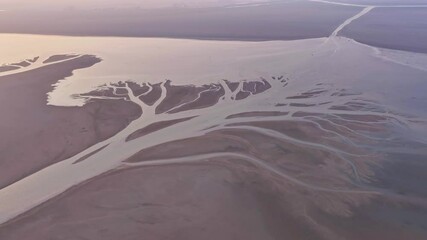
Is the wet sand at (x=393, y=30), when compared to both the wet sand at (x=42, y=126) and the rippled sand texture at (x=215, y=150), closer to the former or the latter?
the rippled sand texture at (x=215, y=150)

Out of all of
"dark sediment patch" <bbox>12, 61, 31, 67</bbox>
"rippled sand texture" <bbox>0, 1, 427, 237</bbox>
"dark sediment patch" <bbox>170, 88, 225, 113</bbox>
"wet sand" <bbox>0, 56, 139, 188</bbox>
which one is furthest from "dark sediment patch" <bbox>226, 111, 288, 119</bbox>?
"dark sediment patch" <bbox>12, 61, 31, 67</bbox>

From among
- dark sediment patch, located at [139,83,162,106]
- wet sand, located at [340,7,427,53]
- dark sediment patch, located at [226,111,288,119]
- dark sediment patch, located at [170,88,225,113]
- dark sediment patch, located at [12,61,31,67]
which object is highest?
wet sand, located at [340,7,427,53]

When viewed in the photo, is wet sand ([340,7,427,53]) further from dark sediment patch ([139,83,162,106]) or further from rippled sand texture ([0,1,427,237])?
→ dark sediment patch ([139,83,162,106])

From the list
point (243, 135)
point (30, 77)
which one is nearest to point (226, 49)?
point (30, 77)

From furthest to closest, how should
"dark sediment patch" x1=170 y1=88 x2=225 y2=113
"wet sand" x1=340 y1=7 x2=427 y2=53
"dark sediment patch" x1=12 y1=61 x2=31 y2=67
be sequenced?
"wet sand" x1=340 y1=7 x2=427 y2=53, "dark sediment patch" x1=12 y1=61 x2=31 y2=67, "dark sediment patch" x1=170 y1=88 x2=225 y2=113

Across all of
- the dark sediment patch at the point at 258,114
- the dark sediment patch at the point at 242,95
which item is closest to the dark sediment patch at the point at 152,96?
the dark sediment patch at the point at 242,95

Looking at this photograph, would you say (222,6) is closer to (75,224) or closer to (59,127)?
(59,127)

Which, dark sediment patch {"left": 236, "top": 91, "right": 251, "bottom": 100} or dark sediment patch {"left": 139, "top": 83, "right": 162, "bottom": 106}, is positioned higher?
dark sediment patch {"left": 139, "top": 83, "right": 162, "bottom": 106}

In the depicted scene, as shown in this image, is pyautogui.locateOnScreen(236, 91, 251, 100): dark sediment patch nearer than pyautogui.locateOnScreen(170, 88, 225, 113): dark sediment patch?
No
